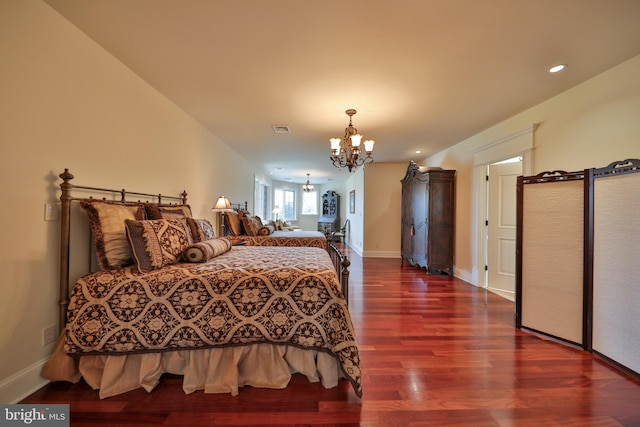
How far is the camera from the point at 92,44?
2043 millimetres

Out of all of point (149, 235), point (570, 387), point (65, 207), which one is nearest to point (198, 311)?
point (149, 235)

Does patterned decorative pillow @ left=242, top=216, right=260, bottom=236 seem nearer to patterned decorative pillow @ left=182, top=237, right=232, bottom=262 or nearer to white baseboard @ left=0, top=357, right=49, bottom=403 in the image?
patterned decorative pillow @ left=182, top=237, right=232, bottom=262

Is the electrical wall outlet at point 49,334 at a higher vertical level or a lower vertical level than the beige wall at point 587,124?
lower

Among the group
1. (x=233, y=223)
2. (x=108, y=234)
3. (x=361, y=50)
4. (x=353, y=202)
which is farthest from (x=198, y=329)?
(x=353, y=202)

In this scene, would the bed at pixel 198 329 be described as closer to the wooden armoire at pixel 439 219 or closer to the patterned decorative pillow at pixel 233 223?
the patterned decorative pillow at pixel 233 223

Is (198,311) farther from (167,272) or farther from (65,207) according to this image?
(65,207)

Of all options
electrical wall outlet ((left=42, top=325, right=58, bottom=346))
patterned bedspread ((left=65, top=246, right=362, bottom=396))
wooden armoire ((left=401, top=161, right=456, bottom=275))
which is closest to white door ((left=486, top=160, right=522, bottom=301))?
wooden armoire ((left=401, top=161, right=456, bottom=275))

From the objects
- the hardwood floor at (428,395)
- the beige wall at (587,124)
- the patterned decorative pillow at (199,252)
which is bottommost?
the hardwood floor at (428,395)

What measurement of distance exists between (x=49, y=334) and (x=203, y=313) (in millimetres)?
1078

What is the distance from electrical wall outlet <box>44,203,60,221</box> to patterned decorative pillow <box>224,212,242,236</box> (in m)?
2.61

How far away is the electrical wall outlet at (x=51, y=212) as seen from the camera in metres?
1.73

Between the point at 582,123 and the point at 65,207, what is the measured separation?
4.57 m

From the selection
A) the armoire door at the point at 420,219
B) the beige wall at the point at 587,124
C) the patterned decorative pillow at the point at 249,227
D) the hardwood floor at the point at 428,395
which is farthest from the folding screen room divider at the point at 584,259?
the patterned decorative pillow at the point at 249,227

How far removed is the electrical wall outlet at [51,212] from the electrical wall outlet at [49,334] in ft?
2.43
